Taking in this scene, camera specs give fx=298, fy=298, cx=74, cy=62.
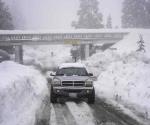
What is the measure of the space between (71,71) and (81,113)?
4.72 meters

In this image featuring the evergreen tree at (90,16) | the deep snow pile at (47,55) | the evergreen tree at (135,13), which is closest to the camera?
the deep snow pile at (47,55)

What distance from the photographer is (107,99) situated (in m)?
16.0

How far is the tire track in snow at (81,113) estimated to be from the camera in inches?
417

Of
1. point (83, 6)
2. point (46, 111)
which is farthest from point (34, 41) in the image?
point (46, 111)

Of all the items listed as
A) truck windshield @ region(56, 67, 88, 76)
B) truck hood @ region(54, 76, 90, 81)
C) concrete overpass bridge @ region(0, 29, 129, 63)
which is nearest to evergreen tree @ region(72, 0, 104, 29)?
concrete overpass bridge @ region(0, 29, 129, 63)

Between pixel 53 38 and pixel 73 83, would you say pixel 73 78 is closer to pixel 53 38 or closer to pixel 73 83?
pixel 73 83

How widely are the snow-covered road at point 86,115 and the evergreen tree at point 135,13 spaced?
251 ft

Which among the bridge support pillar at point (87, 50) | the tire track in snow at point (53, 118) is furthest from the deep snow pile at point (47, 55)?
the tire track in snow at point (53, 118)

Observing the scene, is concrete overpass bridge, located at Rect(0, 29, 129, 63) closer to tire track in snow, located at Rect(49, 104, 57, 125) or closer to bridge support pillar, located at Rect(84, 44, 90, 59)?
bridge support pillar, located at Rect(84, 44, 90, 59)

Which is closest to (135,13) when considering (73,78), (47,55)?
(47,55)

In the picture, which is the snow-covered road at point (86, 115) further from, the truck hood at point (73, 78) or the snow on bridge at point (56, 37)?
the snow on bridge at point (56, 37)

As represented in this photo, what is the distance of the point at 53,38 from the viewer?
61.6 meters

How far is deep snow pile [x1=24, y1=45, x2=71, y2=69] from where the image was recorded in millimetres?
70500

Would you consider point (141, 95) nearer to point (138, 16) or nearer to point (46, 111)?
point (46, 111)
